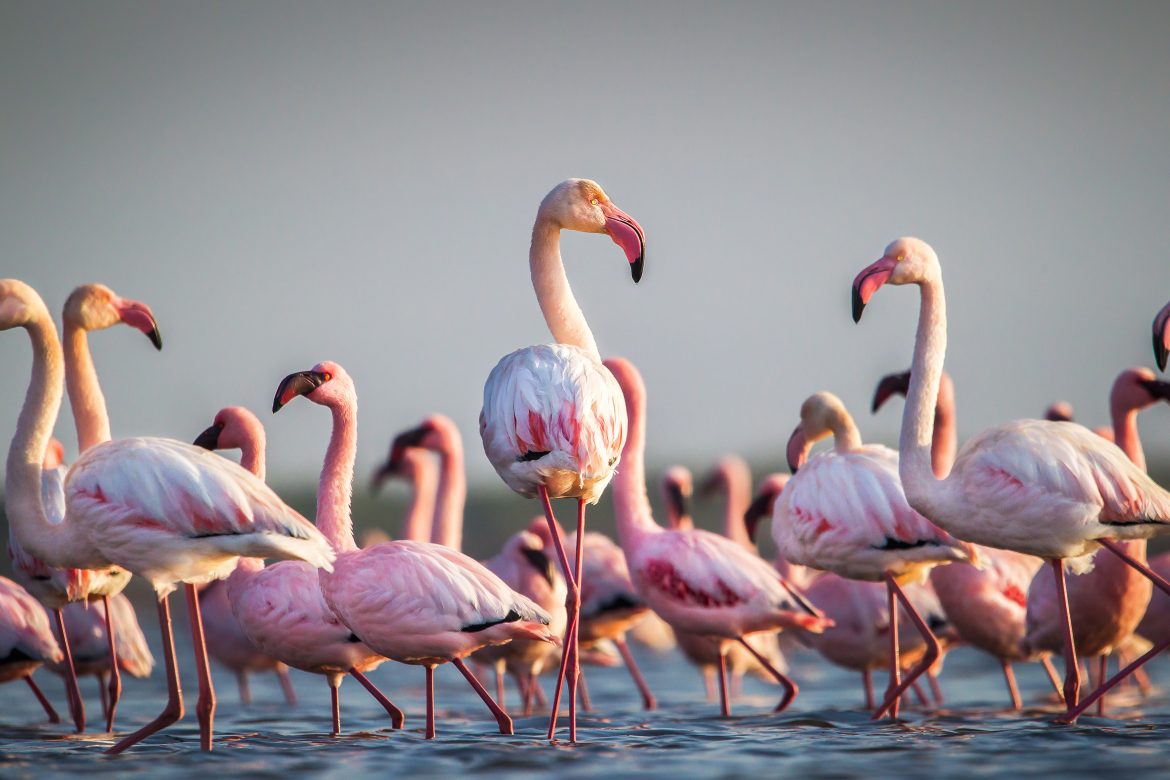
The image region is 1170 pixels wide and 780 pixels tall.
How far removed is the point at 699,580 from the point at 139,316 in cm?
326

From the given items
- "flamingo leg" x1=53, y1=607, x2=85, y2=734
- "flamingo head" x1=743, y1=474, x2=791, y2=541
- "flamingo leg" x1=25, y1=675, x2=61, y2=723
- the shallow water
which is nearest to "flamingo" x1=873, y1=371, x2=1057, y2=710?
the shallow water

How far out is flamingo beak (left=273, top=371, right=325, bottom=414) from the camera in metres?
6.58

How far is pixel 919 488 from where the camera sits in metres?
6.46

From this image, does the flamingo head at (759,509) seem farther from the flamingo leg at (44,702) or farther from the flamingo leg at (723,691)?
the flamingo leg at (44,702)

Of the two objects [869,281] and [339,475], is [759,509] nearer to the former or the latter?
[869,281]

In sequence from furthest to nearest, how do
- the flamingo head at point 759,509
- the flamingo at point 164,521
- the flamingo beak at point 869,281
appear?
1. the flamingo head at point 759,509
2. the flamingo beak at point 869,281
3. the flamingo at point 164,521

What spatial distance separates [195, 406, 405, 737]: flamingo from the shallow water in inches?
12.8

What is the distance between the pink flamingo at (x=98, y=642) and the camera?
8242 millimetres

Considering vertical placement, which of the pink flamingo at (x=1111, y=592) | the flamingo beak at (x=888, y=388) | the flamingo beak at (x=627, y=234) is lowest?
the pink flamingo at (x=1111, y=592)

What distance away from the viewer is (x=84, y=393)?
687 centimetres

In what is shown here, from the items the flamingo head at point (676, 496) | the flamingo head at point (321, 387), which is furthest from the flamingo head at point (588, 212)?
the flamingo head at point (676, 496)

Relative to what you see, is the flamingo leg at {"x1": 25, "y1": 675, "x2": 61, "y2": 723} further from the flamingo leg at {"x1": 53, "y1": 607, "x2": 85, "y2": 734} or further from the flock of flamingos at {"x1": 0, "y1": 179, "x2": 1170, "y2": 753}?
the flamingo leg at {"x1": 53, "y1": 607, "x2": 85, "y2": 734}

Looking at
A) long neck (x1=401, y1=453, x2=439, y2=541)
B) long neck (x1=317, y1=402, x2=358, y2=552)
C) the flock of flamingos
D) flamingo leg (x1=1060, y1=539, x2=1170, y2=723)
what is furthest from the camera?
long neck (x1=401, y1=453, x2=439, y2=541)

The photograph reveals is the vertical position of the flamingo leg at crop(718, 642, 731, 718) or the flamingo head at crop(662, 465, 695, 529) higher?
the flamingo head at crop(662, 465, 695, 529)
